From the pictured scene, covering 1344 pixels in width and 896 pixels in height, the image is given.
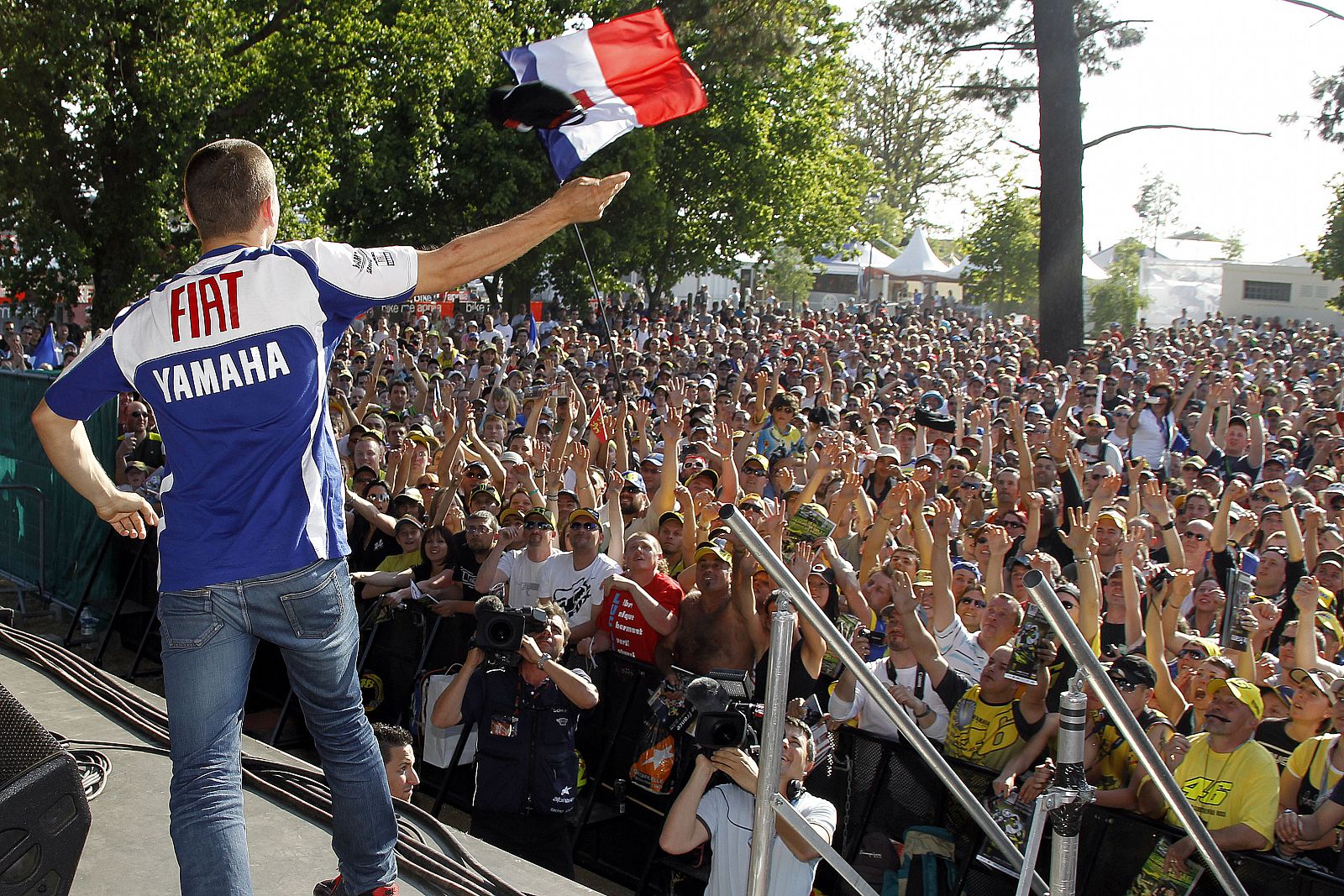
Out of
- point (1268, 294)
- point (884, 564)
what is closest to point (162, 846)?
point (884, 564)

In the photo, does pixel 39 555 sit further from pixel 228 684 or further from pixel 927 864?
pixel 228 684

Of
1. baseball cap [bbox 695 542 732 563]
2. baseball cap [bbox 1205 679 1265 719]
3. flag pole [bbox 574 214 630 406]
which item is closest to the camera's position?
baseball cap [bbox 1205 679 1265 719]

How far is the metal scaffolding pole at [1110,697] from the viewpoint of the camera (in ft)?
6.34

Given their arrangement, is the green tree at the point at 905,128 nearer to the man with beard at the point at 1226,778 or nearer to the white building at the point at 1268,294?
the white building at the point at 1268,294

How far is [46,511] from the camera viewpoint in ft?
31.9

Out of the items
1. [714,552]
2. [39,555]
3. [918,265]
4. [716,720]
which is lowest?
[39,555]

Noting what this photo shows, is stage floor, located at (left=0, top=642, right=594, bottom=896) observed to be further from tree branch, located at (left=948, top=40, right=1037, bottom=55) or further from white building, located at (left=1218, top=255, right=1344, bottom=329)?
white building, located at (left=1218, top=255, right=1344, bottom=329)

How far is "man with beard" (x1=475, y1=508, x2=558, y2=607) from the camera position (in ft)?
23.7

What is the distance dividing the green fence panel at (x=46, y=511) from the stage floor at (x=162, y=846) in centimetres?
612

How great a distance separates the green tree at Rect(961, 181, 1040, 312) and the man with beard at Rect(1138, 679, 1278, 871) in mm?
36635

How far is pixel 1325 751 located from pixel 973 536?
292cm

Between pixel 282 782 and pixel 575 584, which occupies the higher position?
pixel 282 782

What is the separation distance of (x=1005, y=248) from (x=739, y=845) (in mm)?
38564

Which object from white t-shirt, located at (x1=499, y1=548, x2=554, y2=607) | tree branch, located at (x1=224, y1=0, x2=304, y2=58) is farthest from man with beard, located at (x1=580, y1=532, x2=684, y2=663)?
tree branch, located at (x1=224, y1=0, x2=304, y2=58)
